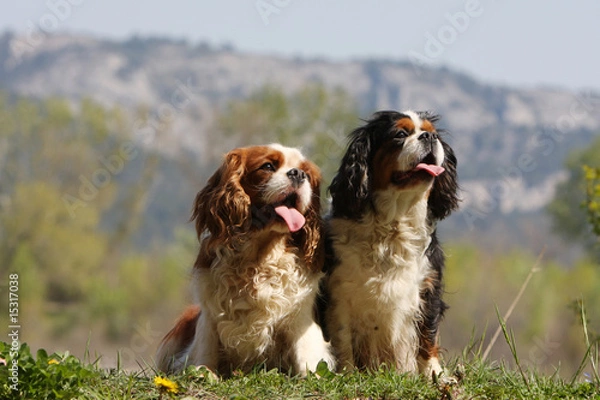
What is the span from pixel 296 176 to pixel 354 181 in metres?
0.47

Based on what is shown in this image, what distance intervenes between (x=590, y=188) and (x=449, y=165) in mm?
3039

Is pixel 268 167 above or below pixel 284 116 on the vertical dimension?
below

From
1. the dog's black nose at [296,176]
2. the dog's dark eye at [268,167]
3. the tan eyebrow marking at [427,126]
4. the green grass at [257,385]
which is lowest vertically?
the green grass at [257,385]

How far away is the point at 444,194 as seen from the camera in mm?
5723

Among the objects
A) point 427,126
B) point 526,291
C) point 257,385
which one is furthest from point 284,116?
point 257,385

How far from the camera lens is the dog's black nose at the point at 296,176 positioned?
205 inches

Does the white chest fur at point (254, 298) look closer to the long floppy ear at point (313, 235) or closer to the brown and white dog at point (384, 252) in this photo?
the long floppy ear at point (313, 235)

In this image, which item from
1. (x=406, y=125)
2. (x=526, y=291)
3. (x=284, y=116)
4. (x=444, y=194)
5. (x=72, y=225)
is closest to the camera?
(x=406, y=125)

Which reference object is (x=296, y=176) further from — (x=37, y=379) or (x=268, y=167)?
(x=37, y=379)

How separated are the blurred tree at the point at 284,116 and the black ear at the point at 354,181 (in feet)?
141

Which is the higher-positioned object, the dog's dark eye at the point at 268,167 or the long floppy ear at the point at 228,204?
the dog's dark eye at the point at 268,167

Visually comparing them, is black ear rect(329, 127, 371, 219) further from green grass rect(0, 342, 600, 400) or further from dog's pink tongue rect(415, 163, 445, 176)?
green grass rect(0, 342, 600, 400)

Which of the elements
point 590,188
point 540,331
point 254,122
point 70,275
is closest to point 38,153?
point 70,275

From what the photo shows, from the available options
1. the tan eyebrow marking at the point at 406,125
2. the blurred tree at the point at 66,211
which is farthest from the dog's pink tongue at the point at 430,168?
the blurred tree at the point at 66,211
